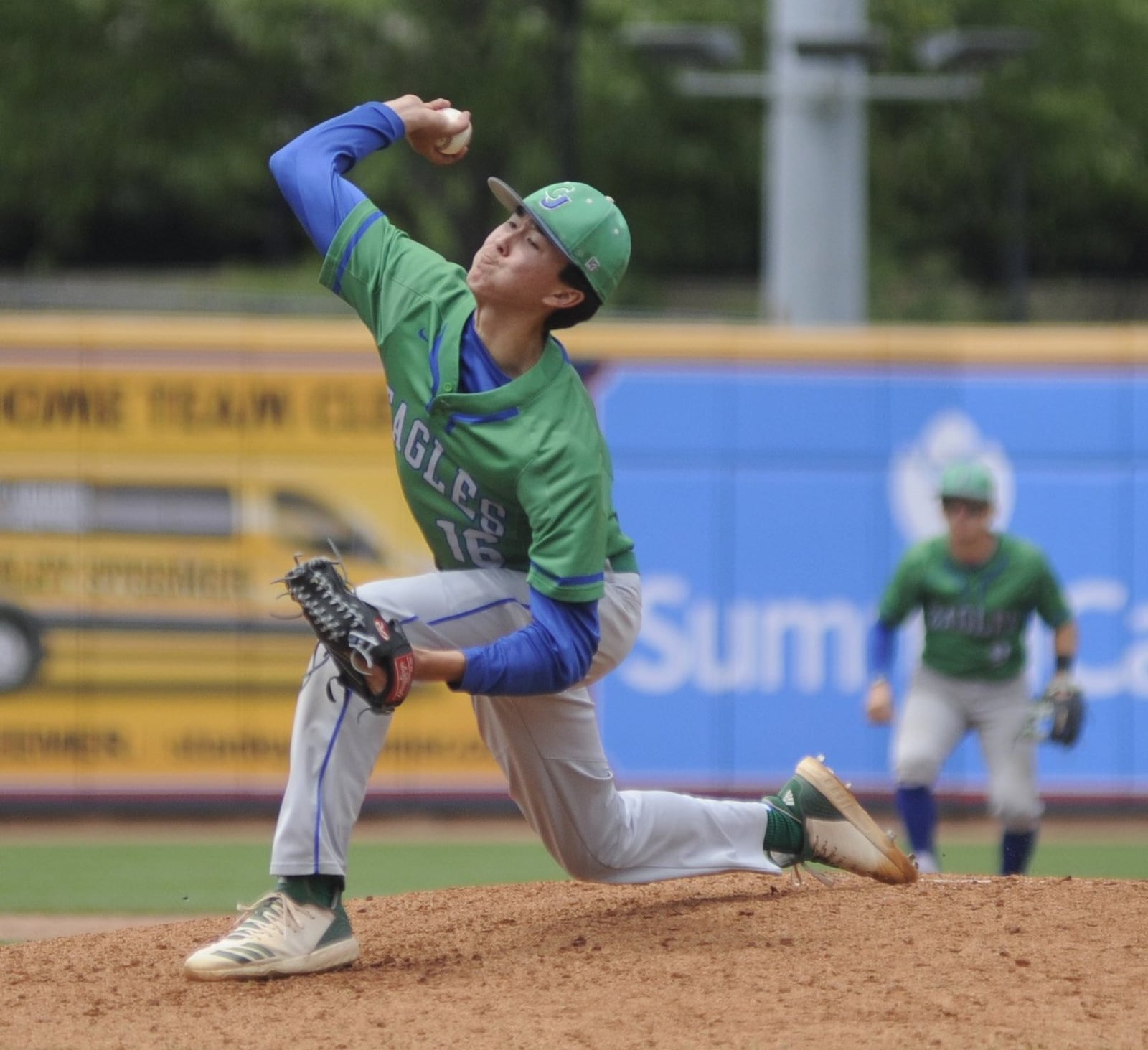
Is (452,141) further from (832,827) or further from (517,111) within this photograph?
(517,111)

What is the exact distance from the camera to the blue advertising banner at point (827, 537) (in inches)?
452

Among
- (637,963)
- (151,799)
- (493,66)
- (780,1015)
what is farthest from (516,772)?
(493,66)

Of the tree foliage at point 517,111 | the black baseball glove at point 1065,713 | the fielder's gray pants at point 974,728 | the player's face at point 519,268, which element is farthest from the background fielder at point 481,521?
the tree foliage at point 517,111

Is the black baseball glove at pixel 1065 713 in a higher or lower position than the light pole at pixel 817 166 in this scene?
lower

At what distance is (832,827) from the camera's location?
5.26 m

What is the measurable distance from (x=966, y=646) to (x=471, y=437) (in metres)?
4.26

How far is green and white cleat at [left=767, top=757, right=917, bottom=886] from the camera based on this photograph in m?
5.25

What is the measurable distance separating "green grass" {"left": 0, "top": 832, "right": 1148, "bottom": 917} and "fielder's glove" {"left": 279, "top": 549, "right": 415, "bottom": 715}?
156 inches

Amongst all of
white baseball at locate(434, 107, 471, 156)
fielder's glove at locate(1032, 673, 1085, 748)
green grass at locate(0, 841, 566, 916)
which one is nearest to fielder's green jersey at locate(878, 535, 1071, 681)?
fielder's glove at locate(1032, 673, 1085, 748)

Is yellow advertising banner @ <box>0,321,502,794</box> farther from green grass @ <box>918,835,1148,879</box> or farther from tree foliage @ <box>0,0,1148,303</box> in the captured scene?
tree foliage @ <box>0,0,1148,303</box>

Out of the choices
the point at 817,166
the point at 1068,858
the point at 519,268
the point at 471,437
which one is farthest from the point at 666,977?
the point at 817,166

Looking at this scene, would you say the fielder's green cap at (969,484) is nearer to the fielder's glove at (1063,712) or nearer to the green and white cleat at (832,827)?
the fielder's glove at (1063,712)

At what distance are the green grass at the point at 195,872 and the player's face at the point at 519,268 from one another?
12.9ft

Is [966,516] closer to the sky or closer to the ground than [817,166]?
closer to the ground
